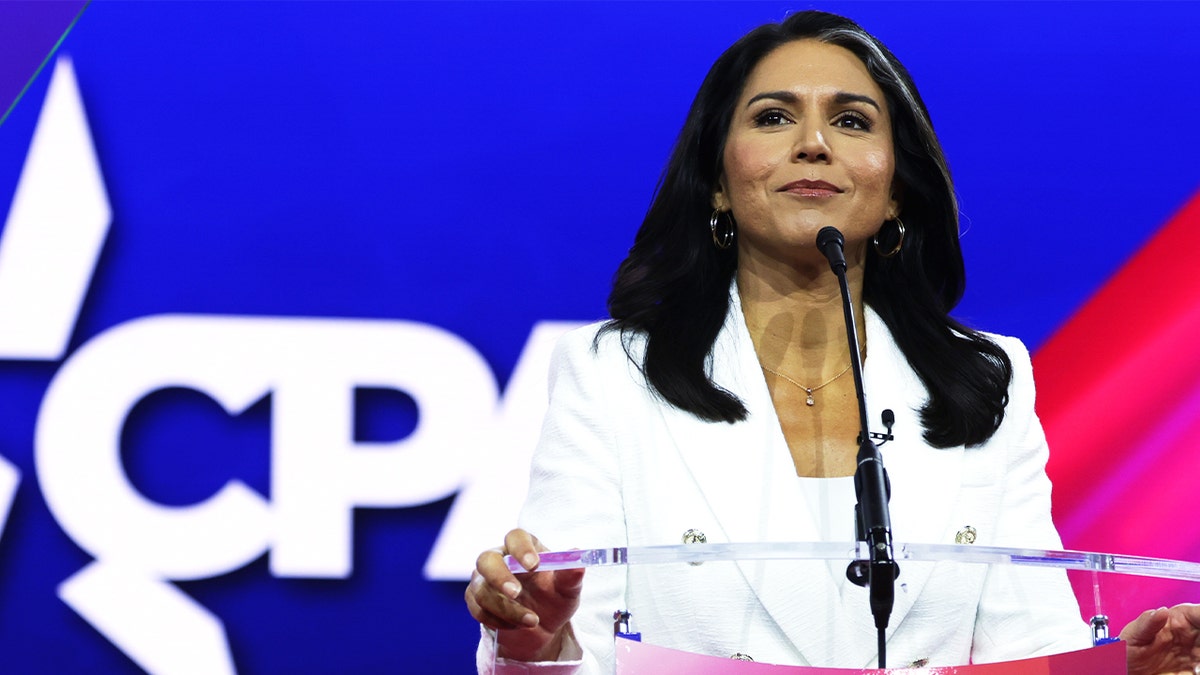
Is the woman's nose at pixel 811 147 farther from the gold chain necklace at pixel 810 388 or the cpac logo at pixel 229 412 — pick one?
the cpac logo at pixel 229 412

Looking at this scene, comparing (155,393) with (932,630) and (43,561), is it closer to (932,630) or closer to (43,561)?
(43,561)

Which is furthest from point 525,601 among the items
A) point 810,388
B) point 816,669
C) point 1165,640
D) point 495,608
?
point 810,388

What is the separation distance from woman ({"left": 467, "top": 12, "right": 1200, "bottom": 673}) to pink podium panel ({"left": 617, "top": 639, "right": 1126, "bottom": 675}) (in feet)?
0.46

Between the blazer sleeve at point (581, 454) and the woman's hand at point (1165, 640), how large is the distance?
0.67 meters

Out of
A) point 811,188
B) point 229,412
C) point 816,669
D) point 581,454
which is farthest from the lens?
point 229,412

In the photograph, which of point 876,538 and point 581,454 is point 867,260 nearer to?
point 581,454

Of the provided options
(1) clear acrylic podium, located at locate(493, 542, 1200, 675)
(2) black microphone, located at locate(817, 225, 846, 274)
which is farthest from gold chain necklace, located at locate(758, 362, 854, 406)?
(1) clear acrylic podium, located at locate(493, 542, 1200, 675)

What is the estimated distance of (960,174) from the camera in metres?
2.74

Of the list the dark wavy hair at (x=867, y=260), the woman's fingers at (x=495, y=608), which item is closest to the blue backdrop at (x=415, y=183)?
the dark wavy hair at (x=867, y=260)

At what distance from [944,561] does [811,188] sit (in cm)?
95

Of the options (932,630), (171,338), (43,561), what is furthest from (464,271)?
(932,630)

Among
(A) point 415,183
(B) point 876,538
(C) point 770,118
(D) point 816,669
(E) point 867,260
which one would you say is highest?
(A) point 415,183

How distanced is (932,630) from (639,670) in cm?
31

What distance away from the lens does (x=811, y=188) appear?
200cm
